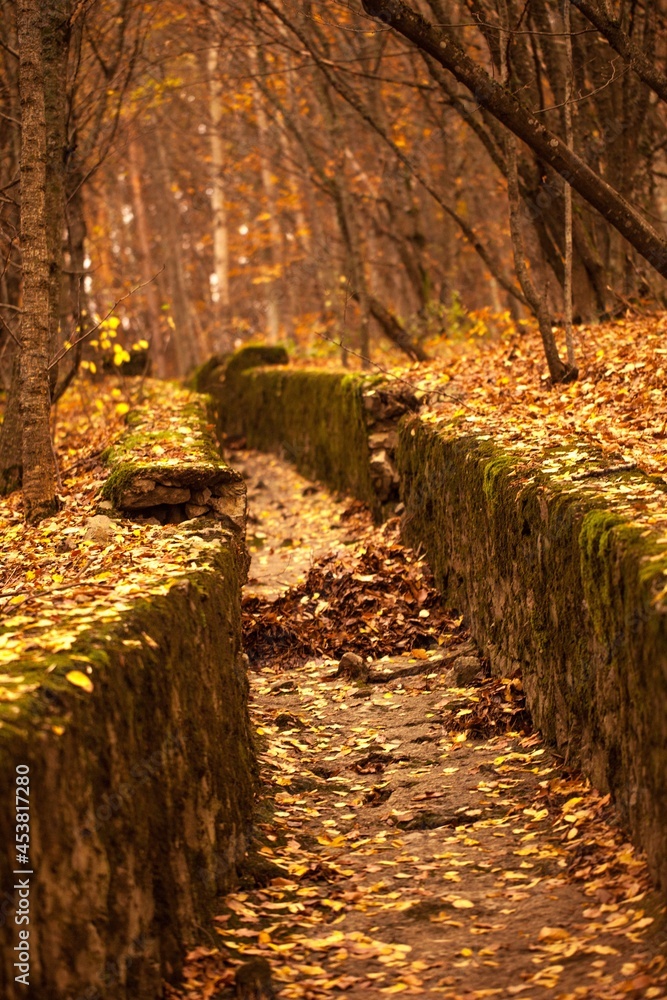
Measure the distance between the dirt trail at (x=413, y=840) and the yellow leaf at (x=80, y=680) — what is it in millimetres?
1238

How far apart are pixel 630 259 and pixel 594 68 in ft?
7.71

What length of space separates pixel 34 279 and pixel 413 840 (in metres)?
5.15

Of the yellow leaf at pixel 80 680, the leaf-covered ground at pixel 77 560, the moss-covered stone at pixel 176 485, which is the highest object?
the moss-covered stone at pixel 176 485

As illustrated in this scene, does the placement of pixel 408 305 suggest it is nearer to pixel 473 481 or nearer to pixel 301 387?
pixel 301 387

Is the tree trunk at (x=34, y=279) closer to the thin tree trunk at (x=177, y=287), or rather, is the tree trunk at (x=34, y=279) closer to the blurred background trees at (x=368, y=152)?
the blurred background trees at (x=368, y=152)

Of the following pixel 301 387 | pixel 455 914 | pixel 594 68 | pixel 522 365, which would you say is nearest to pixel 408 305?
pixel 301 387

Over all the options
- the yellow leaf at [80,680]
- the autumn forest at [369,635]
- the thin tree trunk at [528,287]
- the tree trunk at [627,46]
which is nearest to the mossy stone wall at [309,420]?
the autumn forest at [369,635]

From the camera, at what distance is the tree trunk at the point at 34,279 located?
814cm

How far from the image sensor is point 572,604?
5.78 m

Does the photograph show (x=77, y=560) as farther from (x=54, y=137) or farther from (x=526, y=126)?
(x=54, y=137)

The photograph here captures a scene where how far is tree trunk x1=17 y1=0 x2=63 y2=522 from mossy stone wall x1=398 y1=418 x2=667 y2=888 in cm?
331

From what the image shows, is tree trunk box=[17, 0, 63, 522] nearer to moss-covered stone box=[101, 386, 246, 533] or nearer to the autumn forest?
the autumn forest

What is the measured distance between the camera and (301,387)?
16.1m

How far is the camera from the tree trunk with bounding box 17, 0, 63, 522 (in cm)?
814
